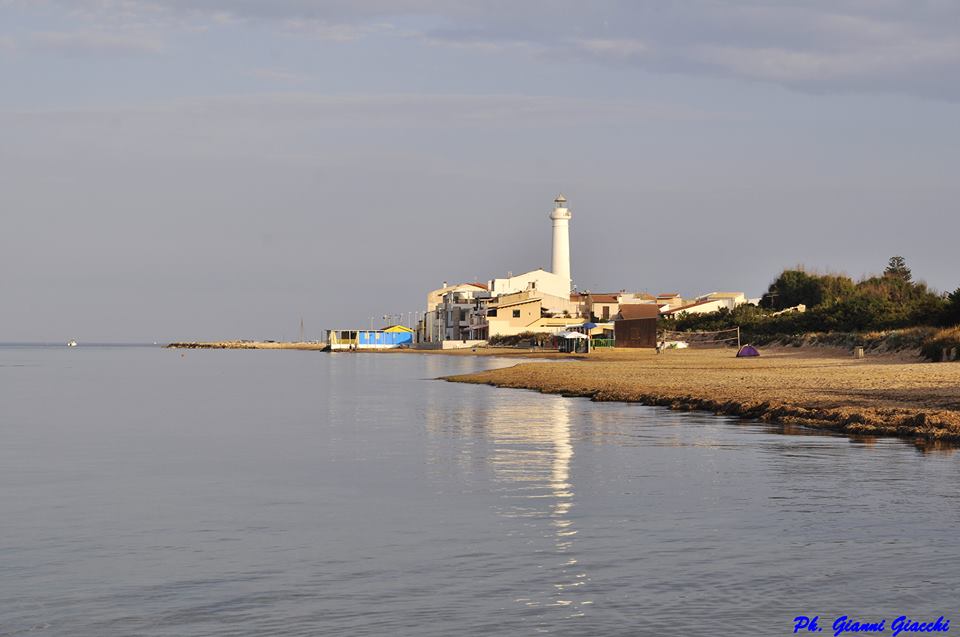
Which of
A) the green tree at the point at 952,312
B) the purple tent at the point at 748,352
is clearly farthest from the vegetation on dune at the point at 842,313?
the purple tent at the point at 748,352

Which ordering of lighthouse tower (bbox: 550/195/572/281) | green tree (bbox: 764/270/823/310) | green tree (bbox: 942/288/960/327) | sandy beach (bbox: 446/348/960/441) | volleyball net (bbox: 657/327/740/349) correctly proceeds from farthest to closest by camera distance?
lighthouse tower (bbox: 550/195/572/281) < green tree (bbox: 764/270/823/310) < volleyball net (bbox: 657/327/740/349) < green tree (bbox: 942/288/960/327) < sandy beach (bbox: 446/348/960/441)

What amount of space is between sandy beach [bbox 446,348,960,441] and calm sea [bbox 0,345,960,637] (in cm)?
185

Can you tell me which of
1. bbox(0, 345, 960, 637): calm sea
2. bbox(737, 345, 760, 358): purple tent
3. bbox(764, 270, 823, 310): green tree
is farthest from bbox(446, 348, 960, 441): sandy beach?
bbox(764, 270, 823, 310): green tree

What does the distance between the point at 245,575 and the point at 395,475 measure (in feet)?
27.5

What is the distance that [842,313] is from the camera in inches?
3182

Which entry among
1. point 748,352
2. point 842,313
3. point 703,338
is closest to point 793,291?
point 703,338

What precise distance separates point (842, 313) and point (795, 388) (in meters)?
46.8

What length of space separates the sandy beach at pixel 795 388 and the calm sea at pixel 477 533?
185 cm

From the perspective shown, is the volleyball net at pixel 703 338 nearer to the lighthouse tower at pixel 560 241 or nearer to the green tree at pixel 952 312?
the green tree at pixel 952 312

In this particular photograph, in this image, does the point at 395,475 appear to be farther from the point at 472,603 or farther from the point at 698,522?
the point at 472,603

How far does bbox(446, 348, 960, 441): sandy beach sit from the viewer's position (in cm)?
2628

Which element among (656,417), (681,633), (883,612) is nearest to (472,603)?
(681,633)

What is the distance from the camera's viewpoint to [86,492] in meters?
18.9

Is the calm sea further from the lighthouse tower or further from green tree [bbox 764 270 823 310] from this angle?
the lighthouse tower
